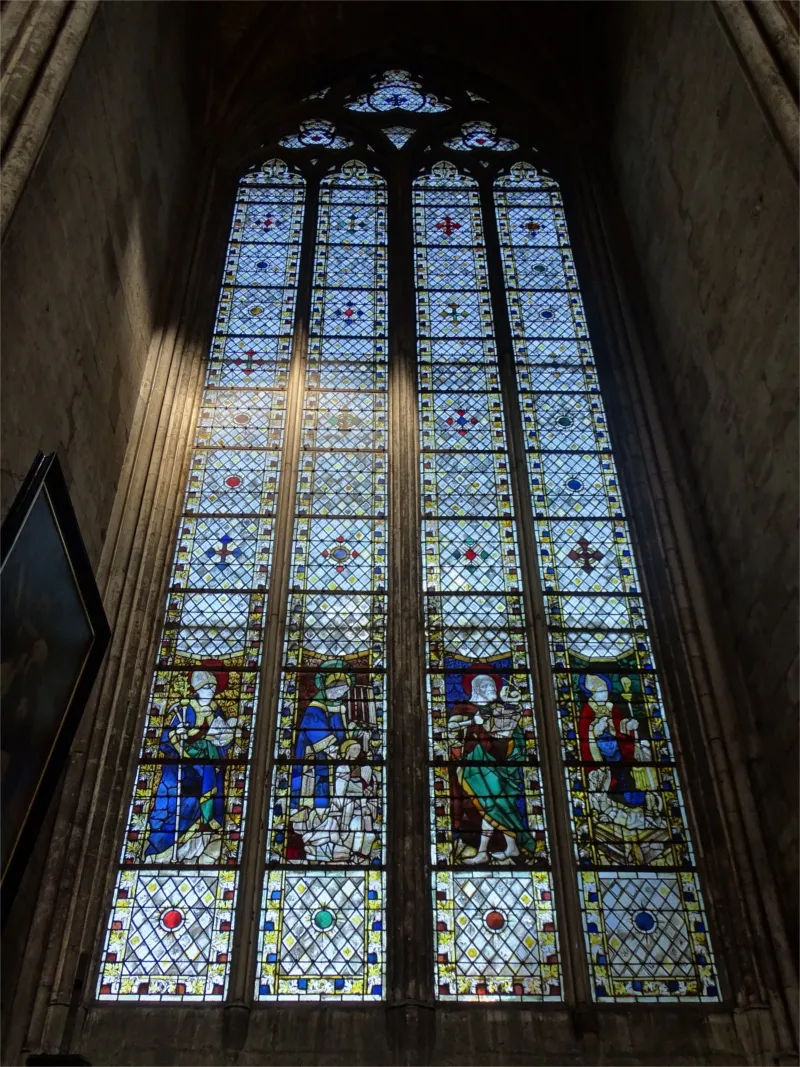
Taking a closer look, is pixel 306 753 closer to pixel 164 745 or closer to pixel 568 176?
pixel 164 745

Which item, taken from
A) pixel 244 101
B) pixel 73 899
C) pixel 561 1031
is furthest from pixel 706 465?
pixel 244 101

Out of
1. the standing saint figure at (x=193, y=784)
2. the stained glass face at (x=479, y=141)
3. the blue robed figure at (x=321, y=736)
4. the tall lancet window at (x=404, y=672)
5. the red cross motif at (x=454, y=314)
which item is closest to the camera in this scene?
the tall lancet window at (x=404, y=672)

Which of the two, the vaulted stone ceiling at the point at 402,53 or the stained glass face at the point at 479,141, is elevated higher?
the vaulted stone ceiling at the point at 402,53

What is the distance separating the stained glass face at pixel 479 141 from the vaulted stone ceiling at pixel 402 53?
1.26 feet

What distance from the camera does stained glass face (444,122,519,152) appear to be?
1193 centimetres

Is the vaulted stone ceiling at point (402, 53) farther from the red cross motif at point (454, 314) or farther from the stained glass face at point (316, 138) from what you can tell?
the red cross motif at point (454, 314)

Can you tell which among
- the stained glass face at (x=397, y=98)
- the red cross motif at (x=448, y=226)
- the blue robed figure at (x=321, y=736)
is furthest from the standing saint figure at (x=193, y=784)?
the stained glass face at (x=397, y=98)

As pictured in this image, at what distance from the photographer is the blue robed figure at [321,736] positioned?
268 inches

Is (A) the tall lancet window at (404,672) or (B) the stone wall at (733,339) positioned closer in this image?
(A) the tall lancet window at (404,672)

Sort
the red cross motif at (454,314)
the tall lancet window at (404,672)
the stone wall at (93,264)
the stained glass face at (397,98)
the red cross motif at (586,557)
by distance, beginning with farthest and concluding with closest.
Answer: the stained glass face at (397,98) → the red cross motif at (454,314) → the red cross motif at (586,557) → the stone wall at (93,264) → the tall lancet window at (404,672)

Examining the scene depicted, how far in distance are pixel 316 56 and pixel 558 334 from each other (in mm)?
5314

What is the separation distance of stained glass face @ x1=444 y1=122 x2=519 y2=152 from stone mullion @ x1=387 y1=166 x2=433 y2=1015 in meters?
2.79

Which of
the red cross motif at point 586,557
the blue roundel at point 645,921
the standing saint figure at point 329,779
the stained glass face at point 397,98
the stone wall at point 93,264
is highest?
the stained glass face at point 397,98

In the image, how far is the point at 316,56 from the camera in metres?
12.7
